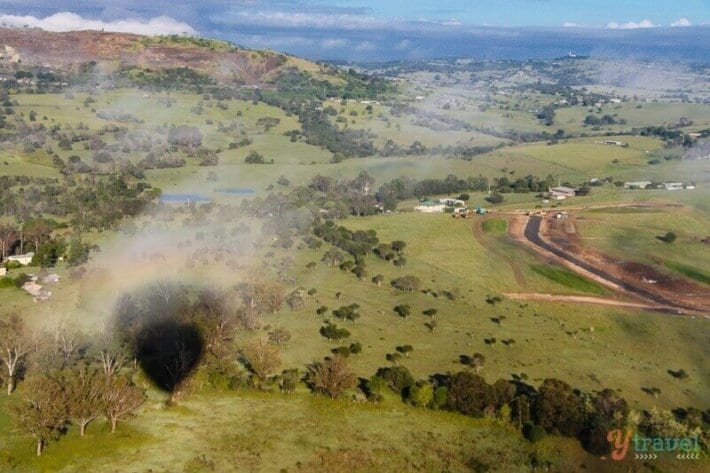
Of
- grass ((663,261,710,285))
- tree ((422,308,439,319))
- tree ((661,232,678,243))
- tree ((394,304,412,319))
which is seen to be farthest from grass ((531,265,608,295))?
tree ((394,304,412,319))

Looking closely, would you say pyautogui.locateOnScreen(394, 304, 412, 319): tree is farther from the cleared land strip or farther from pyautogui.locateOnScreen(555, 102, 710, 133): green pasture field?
pyautogui.locateOnScreen(555, 102, 710, 133): green pasture field

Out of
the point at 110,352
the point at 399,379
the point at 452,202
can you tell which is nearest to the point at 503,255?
the point at 452,202

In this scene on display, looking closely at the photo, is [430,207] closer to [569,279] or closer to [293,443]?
[569,279]

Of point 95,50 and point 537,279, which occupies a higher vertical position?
point 95,50

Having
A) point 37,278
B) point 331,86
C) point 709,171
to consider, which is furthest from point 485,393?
point 331,86

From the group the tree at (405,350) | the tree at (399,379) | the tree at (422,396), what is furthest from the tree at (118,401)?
the tree at (405,350)

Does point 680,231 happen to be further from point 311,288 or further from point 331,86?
point 331,86

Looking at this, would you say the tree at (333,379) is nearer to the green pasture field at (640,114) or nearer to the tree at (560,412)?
the tree at (560,412)
